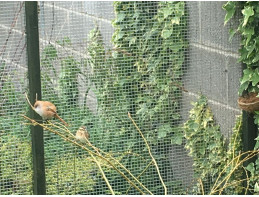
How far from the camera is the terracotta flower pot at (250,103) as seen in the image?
10.9 ft

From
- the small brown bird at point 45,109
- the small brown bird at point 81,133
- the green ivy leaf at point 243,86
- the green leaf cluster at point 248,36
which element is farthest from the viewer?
the green ivy leaf at point 243,86

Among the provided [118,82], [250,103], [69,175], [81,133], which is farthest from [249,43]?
[69,175]

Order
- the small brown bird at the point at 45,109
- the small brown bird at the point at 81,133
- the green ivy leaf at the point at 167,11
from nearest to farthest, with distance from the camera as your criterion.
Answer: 1. the small brown bird at the point at 45,109
2. the small brown bird at the point at 81,133
3. the green ivy leaf at the point at 167,11

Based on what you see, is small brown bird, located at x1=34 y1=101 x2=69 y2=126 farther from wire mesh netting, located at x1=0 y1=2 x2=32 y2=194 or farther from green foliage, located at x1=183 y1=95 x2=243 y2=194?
green foliage, located at x1=183 y1=95 x2=243 y2=194

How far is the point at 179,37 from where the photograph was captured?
140 inches

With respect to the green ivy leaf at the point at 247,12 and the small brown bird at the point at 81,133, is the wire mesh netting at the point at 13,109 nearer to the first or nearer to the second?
the small brown bird at the point at 81,133

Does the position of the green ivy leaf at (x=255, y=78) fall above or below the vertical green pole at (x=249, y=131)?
above

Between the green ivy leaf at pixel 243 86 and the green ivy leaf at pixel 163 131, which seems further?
the green ivy leaf at pixel 163 131

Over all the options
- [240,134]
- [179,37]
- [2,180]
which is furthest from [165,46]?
[2,180]

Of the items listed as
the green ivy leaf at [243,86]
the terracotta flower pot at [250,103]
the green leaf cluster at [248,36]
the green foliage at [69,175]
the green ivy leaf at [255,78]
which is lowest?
the green foliage at [69,175]

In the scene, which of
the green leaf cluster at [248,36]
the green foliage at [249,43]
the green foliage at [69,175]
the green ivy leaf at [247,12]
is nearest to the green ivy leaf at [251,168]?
the green foliage at [249,43]

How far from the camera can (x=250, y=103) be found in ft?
10.9

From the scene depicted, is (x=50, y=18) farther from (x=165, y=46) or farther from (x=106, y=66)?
(x=165, y=46)

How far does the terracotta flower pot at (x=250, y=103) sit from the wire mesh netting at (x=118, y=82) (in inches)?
5.5
